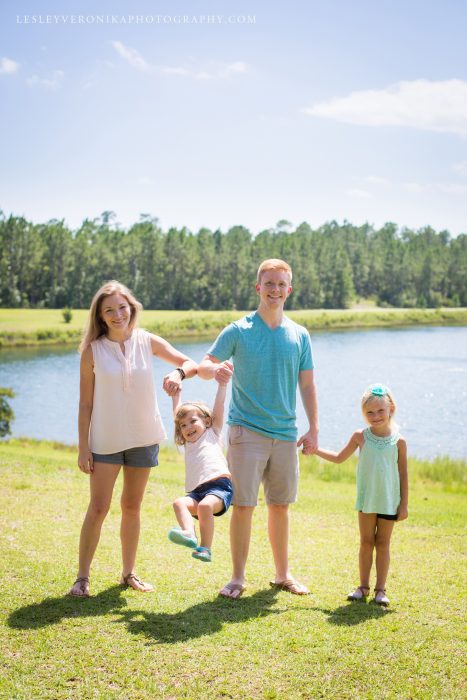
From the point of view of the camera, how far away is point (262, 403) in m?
5.16

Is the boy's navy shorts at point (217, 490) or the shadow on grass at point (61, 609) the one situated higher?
the boy's navy shorts at point (217, 490)

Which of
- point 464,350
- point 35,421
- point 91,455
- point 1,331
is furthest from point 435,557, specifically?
point 1,331

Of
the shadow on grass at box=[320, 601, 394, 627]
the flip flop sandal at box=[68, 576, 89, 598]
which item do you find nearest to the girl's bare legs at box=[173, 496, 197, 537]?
the flip flop sandal at box=[68, 576, 89, 598]

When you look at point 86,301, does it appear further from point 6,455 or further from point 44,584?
point 44,584

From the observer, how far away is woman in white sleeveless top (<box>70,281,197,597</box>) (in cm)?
504

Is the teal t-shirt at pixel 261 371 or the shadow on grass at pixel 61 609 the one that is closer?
the shadow on grass at pixel 61 609

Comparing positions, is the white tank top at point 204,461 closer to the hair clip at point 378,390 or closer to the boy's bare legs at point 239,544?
the boy's bare legs at point 239,544

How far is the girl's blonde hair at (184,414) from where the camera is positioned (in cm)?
511

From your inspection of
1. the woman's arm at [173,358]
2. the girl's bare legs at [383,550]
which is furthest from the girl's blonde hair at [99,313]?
the girl's bare legs at [383,550]

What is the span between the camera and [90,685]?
379 cm

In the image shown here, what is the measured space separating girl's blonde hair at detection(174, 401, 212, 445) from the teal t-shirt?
0.17 metres

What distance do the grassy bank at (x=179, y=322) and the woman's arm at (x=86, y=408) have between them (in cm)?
5022

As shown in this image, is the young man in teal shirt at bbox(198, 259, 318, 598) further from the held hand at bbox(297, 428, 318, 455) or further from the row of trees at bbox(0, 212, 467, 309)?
the row of trees at bbox(0, 212, 467, 309)

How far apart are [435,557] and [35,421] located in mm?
23121
